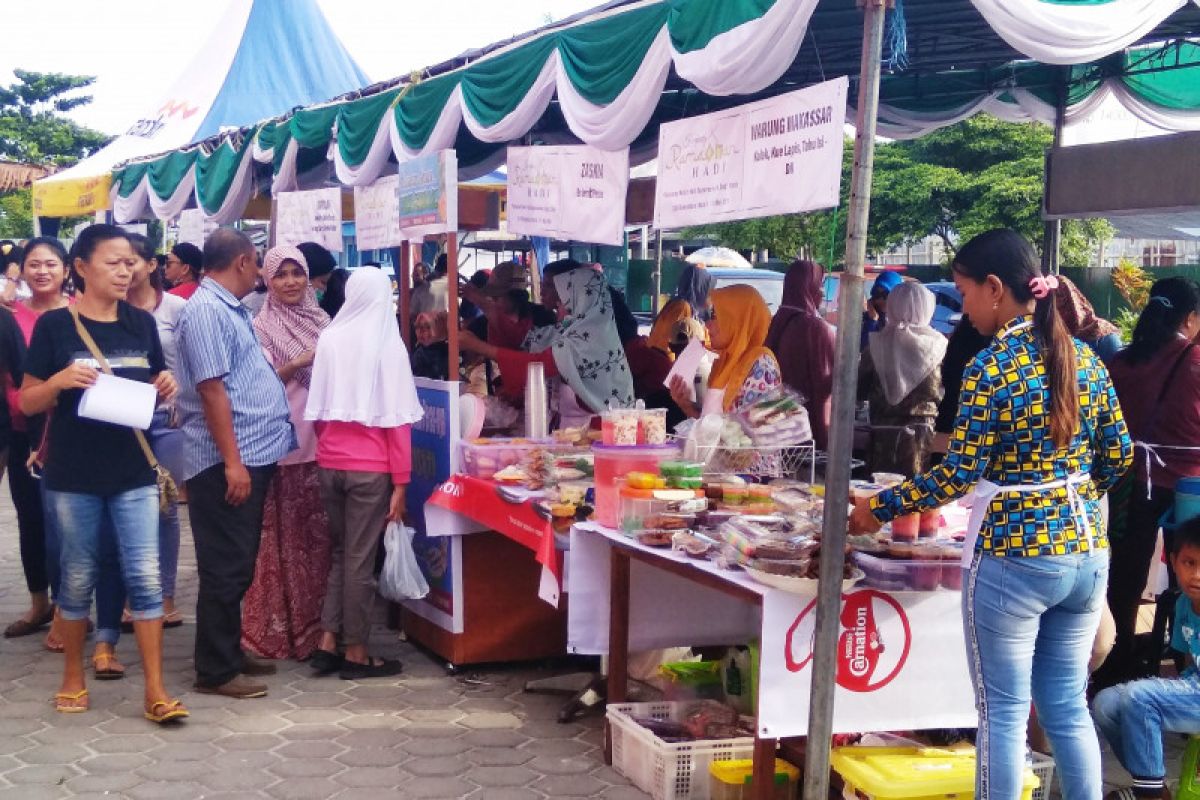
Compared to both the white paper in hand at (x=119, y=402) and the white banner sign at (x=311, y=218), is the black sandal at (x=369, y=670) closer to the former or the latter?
the white paper in hand at (x=119, y=402)

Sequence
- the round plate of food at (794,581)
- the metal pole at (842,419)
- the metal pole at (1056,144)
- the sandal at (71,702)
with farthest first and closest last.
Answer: the metal pole at (1056,144)
the sandal at (71,702)
the round plate of food at (794,581)
the metal pole at (842,419)

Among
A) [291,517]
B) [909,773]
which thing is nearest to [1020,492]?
[909,773]

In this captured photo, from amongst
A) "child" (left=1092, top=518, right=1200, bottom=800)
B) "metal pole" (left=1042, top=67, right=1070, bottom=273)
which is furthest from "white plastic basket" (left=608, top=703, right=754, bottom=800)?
"metal pole" (left=1042, top=67, right=1070, bottom=273)

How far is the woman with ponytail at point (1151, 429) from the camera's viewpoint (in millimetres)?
5328

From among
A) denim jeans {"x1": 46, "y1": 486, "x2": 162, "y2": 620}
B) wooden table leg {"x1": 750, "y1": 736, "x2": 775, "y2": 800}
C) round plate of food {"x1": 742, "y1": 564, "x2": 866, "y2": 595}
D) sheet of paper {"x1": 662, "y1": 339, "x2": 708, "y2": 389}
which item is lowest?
wooden table leg {"x1": 750, "y1": 736, "x2": 775, "y2": 800}

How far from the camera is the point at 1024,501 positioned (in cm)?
328

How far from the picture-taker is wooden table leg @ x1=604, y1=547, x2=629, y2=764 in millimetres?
4590

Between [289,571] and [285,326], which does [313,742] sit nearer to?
[289,571]

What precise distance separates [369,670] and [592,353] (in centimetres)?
185

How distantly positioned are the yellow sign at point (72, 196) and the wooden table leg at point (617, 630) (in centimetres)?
1103

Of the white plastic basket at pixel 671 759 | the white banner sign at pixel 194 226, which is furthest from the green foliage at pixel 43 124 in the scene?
the white plastic basket at pixel 671 759

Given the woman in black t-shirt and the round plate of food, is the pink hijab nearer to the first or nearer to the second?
the woman in black t-shirt

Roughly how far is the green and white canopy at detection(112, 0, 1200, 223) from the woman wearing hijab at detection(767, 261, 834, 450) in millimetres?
1036

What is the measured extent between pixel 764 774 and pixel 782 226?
29.7 metres
